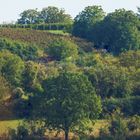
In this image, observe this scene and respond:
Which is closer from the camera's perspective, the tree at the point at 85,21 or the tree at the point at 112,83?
the tree at the point at 112,83

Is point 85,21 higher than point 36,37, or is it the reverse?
point 85,21

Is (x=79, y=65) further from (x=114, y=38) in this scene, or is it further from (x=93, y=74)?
(x=114, y=38)

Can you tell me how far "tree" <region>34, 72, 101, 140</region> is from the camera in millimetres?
43250

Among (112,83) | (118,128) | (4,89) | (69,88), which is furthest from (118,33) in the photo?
(118,128)

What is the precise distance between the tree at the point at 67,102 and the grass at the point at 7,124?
2.27 meters

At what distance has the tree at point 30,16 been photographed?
352ft

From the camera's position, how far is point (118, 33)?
3174 inches

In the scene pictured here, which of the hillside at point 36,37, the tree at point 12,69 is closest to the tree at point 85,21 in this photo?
the hillside at point 36,37

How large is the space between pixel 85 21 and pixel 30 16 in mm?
19635

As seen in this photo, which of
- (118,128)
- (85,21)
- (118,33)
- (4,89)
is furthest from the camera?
(85,21)

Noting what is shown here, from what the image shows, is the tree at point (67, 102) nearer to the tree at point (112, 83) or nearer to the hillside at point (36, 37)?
the tree at point (112, 83)

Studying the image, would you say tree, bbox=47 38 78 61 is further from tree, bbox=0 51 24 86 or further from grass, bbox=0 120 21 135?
grass, bbox=0 120 21 135

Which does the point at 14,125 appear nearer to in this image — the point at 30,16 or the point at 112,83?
the point at 112,83

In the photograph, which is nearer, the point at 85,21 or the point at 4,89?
the point at 4,89
